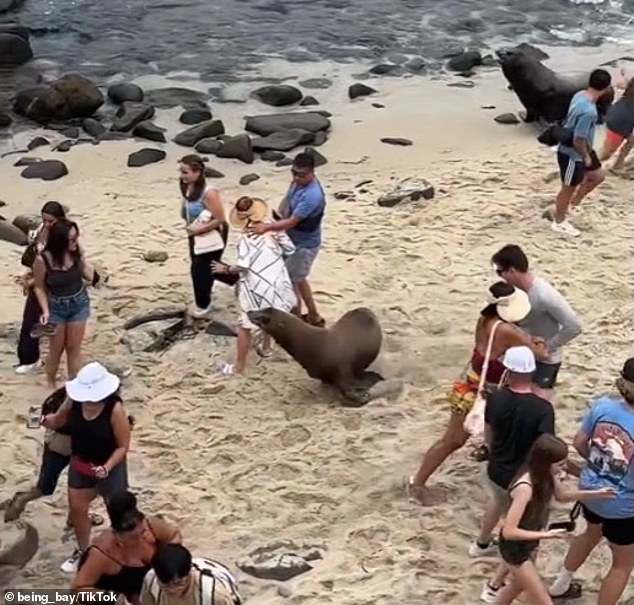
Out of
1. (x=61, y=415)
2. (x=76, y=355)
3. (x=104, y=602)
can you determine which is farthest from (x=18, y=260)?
(x=104, y=602)

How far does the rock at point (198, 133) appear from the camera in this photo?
719 inches

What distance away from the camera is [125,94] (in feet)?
67.8

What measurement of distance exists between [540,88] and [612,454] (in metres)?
12.7

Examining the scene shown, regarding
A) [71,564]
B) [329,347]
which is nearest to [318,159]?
[329,347]

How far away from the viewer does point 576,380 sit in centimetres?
1022

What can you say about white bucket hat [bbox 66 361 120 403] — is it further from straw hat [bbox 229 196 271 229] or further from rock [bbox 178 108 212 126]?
rock [bbox 178 108 212 126]

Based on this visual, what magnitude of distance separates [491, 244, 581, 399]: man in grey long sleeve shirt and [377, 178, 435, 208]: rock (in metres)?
6.08

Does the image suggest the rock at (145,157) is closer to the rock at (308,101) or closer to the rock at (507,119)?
the rock at (308,101)

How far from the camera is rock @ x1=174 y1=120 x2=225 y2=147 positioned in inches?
719

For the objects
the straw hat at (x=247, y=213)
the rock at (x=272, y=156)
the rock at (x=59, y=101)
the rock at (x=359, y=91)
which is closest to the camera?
the straw hat at (x=247, y=213)

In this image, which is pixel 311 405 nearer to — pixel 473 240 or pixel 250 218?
pixel 250 218

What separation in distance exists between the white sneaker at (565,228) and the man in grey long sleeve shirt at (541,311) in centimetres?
477

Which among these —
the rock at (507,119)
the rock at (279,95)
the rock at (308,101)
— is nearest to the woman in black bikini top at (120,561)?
the rock at (507,119)

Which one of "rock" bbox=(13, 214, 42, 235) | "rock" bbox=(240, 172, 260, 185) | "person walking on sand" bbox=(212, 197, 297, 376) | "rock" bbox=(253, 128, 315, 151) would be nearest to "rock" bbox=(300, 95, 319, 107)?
"rock" bbox=(253, 128, 315, 151)
